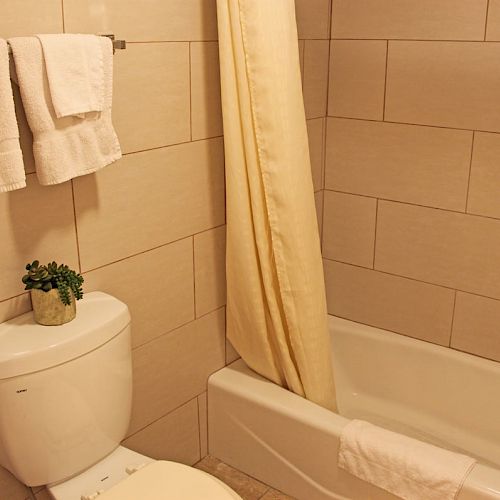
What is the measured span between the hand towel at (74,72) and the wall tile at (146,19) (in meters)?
0.10

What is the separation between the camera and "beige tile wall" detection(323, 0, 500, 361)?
2.31 m

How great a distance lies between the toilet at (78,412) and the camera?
5.18 ft

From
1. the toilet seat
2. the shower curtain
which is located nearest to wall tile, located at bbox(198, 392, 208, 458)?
the shower curtain

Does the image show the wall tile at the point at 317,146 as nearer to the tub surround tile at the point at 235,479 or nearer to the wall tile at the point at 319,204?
the wall tile at the point at 319,204

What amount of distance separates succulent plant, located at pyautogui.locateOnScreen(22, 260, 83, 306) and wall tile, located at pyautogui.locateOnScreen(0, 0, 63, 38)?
538 mm

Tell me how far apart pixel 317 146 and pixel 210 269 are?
0.73 m

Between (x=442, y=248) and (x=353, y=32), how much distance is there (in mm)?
855

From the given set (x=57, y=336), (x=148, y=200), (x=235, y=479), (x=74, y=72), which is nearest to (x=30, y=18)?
(x=74, y=72)

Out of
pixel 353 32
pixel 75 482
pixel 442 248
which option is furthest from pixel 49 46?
pixel 442 248

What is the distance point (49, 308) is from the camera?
65.2 inches

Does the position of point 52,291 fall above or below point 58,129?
below

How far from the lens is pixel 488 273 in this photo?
243 cm

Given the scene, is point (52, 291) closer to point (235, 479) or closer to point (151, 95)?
point (151, 95)

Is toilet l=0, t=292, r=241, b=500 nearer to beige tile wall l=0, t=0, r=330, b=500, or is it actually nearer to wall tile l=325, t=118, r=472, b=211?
beige tile wall l=0, t=0, r=330, b=500
